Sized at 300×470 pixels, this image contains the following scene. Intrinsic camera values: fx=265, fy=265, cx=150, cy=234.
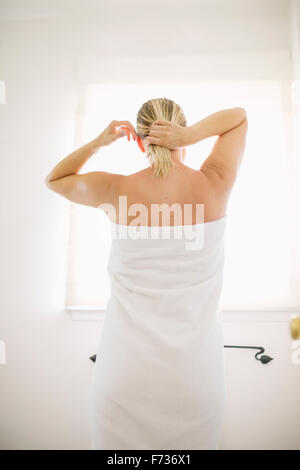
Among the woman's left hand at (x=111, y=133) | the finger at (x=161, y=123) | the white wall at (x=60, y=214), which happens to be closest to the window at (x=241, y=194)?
the white wall at (x=60, y=214)

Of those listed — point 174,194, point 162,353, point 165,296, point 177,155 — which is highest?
point 177,155

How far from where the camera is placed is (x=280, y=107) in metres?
1.39

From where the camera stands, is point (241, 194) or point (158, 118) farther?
point (241, 194)

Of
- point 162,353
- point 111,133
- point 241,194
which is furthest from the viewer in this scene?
point 241,194

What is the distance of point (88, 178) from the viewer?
72 centimetres

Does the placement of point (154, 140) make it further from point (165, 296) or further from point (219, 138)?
point (165, 296)

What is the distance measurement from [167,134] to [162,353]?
0.53m

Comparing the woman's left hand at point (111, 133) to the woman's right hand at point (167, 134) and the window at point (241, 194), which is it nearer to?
the woman's right hand at point (167, 134)

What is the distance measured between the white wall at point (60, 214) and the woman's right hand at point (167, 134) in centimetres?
87

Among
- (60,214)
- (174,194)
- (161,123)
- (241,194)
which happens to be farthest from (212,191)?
(60,214)

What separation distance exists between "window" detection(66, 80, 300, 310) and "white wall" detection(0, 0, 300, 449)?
0.32 ft

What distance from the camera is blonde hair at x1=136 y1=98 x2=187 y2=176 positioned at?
0.68m

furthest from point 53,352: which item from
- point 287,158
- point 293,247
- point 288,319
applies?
point 287,158

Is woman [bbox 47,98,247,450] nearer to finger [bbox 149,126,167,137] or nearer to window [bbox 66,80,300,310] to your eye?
finger [bbox 149,126,167,137]
